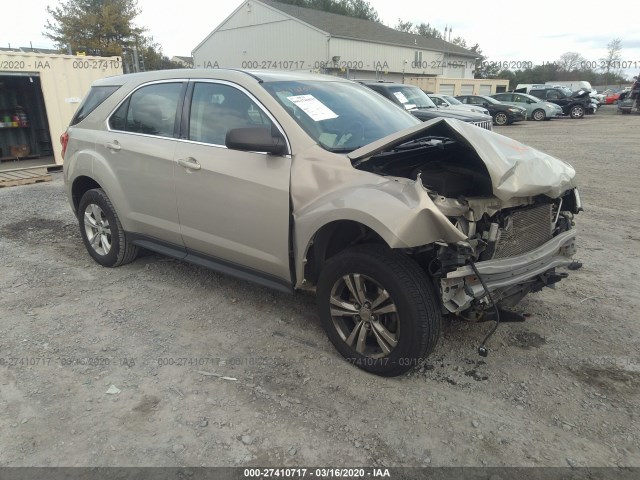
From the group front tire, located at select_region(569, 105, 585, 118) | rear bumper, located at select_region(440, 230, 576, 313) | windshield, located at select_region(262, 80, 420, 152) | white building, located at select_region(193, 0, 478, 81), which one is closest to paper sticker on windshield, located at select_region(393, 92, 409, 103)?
windshield, located at select_region(262, 80, 420, 152)

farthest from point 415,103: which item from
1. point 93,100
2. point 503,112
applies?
point 503,112

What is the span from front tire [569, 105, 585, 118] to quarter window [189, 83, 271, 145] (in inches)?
1121

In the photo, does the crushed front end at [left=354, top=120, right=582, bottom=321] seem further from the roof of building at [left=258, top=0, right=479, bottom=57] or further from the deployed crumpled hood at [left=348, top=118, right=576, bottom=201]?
the roof of building at [left=258, top=0, right=479, bottom=57]

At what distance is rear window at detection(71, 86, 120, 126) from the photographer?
15.2ft

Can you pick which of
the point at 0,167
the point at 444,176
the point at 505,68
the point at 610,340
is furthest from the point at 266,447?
the point at 505,68

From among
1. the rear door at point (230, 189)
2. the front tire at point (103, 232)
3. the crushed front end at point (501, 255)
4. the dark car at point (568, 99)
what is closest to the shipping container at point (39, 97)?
the front tire at point (103, 232)

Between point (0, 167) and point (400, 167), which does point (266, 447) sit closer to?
point (400, 167)

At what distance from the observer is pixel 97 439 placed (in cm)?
251

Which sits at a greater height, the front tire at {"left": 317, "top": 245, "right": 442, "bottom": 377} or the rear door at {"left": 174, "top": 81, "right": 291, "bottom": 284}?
the rear door at {"left": 174, "top": 81, "right": 291, "bottom": 284}

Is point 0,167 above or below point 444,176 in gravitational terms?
below

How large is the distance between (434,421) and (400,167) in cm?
160

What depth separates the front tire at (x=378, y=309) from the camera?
2.70m

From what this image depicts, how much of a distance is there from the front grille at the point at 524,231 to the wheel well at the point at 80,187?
387 centimetres

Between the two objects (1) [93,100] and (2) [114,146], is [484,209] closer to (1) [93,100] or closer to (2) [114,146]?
(2) [114,146]
